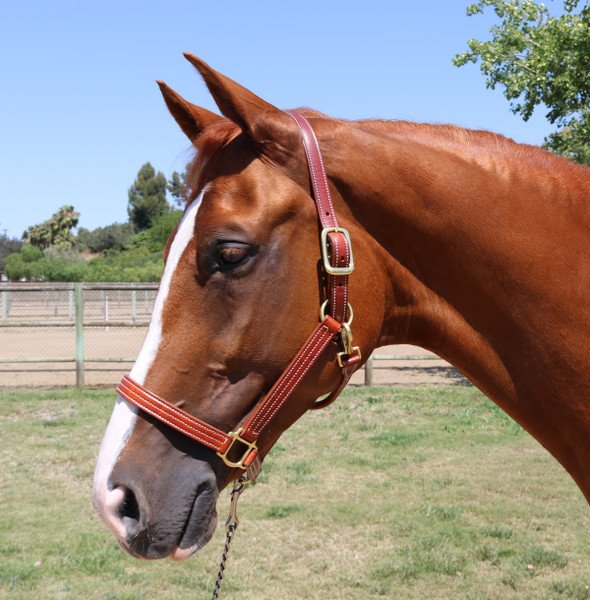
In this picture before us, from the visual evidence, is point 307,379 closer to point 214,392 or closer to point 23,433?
point 214,392

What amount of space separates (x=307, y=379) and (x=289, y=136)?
0.66m

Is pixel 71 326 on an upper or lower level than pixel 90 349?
upper

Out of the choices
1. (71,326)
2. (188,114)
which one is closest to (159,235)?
(71,326)

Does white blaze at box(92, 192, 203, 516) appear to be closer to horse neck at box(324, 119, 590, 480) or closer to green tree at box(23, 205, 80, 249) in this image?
horse neck at box(324, 119, 590, 480)

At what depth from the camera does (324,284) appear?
61.3 inches

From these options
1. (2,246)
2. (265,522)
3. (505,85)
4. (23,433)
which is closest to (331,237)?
(265,522)

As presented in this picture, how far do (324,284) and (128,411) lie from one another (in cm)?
60

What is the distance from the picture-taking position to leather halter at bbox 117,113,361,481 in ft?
4.94

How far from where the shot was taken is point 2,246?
6228 centimetres

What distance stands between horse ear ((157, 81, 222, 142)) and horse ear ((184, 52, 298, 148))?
0.18m

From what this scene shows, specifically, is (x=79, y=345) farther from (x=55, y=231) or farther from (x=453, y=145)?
(x=55, y=231)

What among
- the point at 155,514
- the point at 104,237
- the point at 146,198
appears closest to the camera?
the point at 155,514

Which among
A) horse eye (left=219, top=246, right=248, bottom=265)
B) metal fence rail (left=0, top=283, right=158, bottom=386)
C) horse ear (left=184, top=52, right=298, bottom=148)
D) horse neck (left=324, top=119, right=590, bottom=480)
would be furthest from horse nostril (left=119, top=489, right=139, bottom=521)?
metal fence rail (left=0, top=283, right=158, bottom=386)

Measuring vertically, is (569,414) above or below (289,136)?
below
